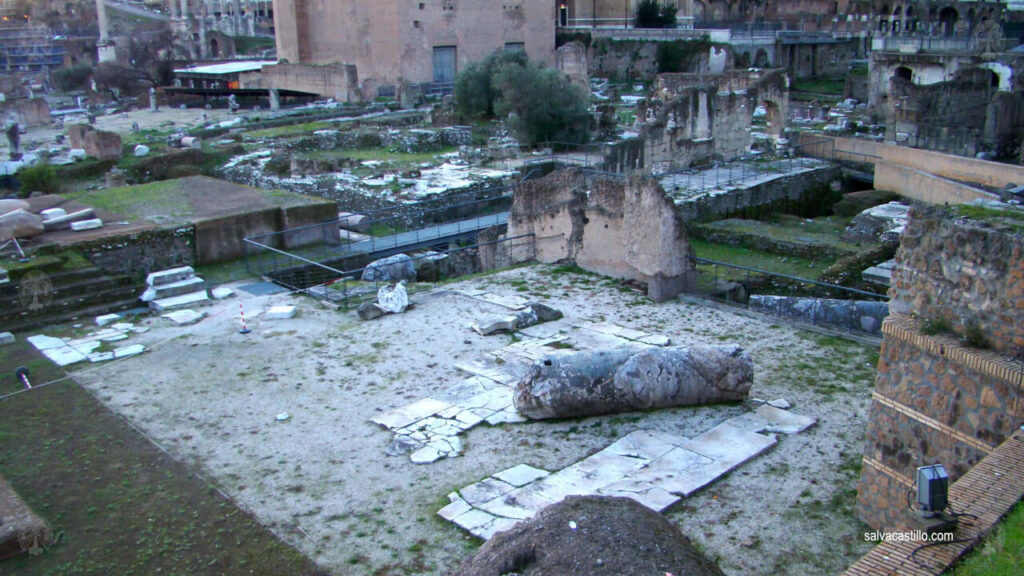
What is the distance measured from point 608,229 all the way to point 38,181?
15.2 m

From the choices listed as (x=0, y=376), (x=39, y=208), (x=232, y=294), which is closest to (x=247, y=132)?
(x=39, y=208)

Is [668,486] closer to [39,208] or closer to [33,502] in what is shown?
[33,502]

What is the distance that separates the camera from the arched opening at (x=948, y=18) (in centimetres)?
4244

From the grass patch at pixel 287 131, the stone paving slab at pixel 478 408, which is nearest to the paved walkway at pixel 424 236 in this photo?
the stone paving slab at pixel 478 408

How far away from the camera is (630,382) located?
333 inches

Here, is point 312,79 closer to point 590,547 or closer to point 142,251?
point 142,251

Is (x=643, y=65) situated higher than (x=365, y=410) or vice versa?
(x=643, y=65)

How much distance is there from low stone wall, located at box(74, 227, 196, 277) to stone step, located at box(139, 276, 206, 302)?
1.05 m

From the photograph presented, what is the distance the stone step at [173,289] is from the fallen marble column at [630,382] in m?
6.90

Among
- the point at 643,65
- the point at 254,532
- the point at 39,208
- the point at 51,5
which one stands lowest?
the point at 254,532

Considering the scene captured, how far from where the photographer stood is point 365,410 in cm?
888

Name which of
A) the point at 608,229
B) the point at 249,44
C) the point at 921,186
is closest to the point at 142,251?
the point at 608,229

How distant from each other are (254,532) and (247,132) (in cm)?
2591

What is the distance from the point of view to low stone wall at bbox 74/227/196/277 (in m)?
13.7
